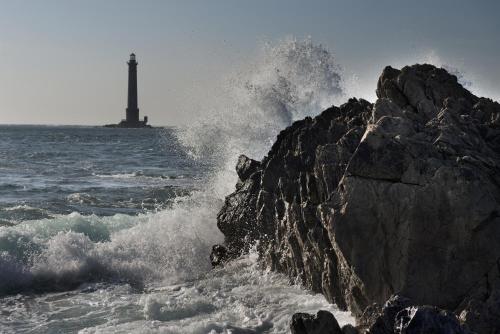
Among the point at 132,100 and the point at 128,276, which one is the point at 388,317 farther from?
the point at 132,100

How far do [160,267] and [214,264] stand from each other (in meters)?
0.93

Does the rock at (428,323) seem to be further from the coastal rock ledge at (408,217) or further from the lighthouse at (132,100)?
the lighthouse at (132,100)

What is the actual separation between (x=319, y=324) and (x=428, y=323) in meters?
1.08

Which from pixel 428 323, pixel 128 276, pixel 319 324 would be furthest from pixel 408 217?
pixel 128 276

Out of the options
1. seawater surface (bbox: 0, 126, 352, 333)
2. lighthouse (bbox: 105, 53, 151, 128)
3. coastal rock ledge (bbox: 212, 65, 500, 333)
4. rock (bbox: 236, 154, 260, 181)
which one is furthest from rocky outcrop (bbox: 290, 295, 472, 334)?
lighthouse (bbox: 105, 53, 151, 128)

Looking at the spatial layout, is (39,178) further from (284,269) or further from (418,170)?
(418,170)

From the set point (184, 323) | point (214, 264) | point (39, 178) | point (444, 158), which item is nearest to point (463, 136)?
point (444, 158)

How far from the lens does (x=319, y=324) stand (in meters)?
5.84

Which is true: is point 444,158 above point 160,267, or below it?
above

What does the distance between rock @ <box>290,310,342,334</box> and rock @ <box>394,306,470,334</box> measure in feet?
2.37

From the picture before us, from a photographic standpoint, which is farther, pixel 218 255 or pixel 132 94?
pixel 132 94

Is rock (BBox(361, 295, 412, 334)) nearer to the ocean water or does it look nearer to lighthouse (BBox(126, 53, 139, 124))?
the ocean water

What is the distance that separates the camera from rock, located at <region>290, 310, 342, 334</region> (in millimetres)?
5816

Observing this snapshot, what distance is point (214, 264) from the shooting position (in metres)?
11.5
